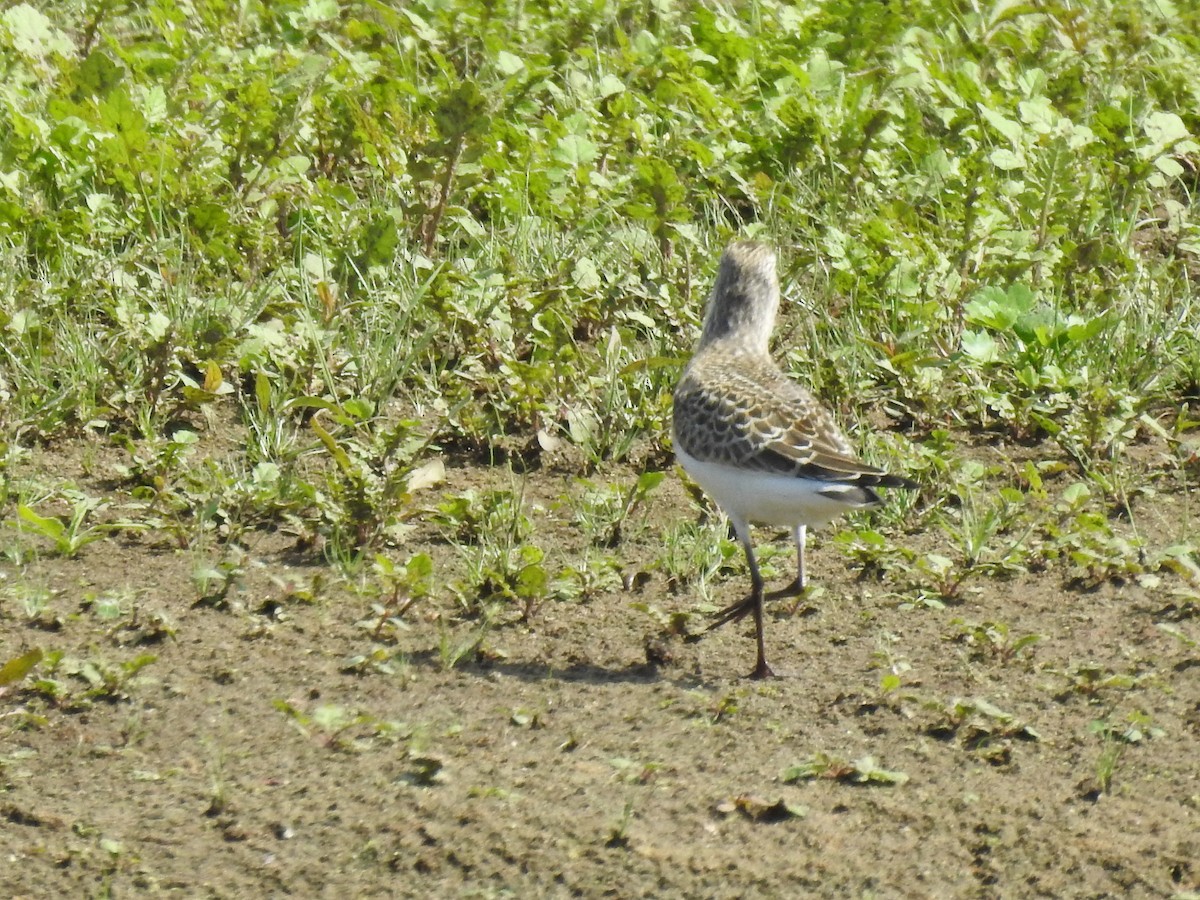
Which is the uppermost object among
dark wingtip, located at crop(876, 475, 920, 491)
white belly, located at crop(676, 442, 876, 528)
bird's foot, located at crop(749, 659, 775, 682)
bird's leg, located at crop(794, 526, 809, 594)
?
dark wingtip, located at crop(876, 475, 920, 491)

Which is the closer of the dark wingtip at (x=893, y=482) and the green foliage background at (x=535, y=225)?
the dark wingtip at (x=893, y=482)

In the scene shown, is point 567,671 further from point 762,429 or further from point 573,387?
point 573,387

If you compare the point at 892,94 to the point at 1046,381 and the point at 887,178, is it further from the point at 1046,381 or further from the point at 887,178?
the point at 1046,381

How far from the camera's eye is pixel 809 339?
7387mm

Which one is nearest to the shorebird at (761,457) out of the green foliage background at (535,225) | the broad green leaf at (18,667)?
the green foliage background at (535,225)

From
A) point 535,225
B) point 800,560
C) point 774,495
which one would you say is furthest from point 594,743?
point 535,225

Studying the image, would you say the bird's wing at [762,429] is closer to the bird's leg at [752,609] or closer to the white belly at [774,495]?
the white belly at [774,495]

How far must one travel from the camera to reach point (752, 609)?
5.57m

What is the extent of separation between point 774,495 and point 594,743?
42.4 inches

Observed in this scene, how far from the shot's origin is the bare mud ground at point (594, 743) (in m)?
4.32

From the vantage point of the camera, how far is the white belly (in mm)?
5375

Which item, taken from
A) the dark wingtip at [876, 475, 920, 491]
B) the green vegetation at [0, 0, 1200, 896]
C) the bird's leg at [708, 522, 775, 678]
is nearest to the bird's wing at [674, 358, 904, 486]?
the dark wingtip at [876, 475, 920, 491]

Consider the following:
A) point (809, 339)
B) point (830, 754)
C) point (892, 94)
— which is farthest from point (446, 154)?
point (830, 754)

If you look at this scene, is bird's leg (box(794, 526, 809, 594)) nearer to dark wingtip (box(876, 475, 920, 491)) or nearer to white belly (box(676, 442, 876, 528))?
white belly (box(676, 442, 876, 528))
